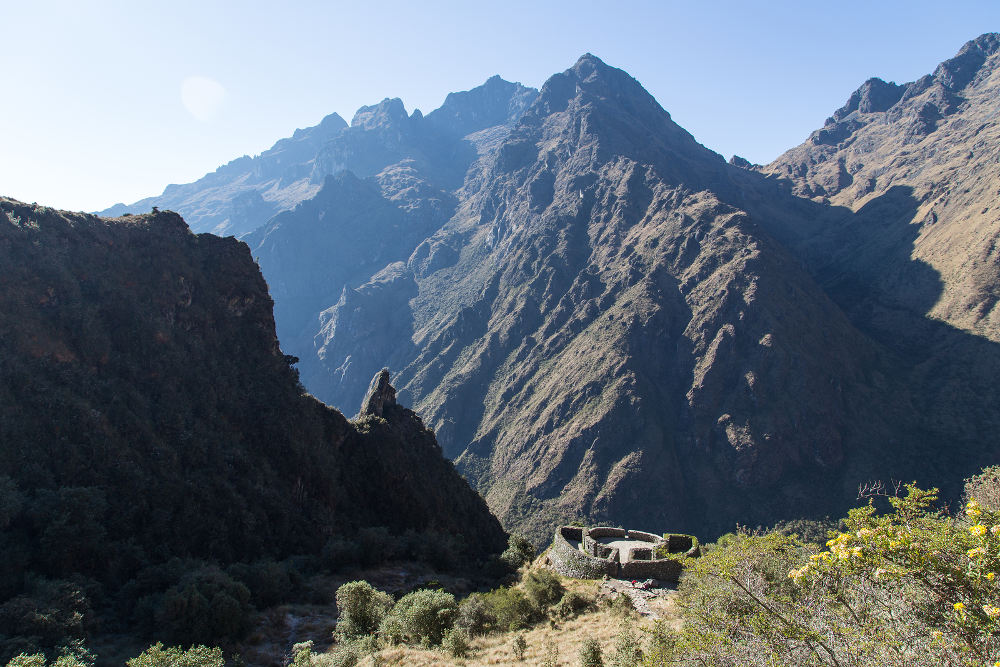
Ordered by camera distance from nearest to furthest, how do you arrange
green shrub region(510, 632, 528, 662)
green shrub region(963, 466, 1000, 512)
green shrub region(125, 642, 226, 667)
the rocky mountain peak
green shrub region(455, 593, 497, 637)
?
green shrub region(125, 642, 226, 667)
green shrub region(510, 632, 528, 662)
green shrub region(455, 593, 497, 637)
green shrub region(963, 466, 1000, 512)
the rocky mountain peak

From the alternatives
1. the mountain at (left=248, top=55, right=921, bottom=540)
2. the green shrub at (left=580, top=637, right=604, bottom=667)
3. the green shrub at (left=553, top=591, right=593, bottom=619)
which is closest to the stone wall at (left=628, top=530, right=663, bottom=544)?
the green shrub at (left=553, top=591, right=593, bottom=619)

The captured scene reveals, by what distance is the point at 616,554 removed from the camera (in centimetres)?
3562

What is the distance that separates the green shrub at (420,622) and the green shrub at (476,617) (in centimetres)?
82

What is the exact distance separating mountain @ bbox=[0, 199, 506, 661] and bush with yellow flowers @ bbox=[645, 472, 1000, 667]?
73.4 feet

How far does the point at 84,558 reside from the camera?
27984 mm

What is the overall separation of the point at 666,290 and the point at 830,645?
170527mm

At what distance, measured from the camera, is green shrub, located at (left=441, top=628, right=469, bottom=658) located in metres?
21.7

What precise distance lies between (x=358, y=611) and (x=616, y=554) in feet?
56.8

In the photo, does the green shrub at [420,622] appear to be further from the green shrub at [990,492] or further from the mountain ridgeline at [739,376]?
the mountain ridgeline at [739,376]

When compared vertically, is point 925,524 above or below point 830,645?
above

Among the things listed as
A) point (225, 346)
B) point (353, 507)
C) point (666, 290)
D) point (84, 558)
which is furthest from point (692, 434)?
point (84, 558)

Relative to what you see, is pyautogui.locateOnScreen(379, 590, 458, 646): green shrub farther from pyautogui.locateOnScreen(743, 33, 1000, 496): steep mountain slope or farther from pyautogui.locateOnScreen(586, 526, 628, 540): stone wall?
pyautogui.locateOnScreen(743, 33, 1000, 496): steep mountain slope

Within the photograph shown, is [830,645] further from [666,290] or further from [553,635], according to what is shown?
[666,290]

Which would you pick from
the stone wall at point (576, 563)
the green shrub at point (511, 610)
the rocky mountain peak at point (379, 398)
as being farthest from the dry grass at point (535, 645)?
the rocky mountain peak at point (379, 398)
